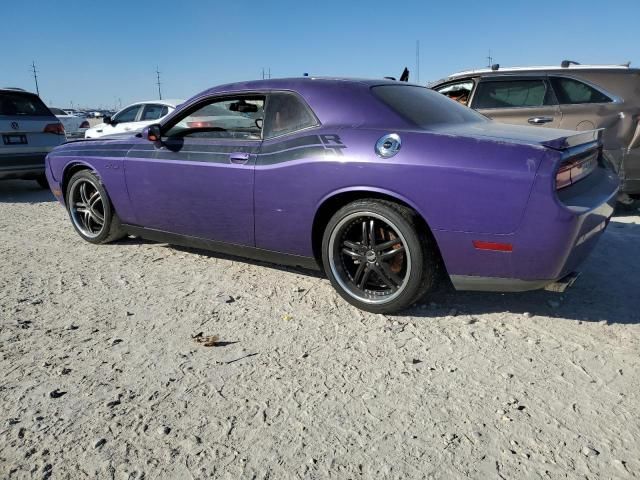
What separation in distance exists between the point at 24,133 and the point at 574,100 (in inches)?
299

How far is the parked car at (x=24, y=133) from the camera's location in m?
7.49

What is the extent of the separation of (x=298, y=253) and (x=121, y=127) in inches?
365

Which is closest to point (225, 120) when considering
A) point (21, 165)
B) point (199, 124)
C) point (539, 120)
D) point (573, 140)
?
point (199, 124)

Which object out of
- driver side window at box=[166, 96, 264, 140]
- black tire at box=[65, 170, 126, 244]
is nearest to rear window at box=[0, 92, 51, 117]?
black tire at box=[65, 170, 126, 244]

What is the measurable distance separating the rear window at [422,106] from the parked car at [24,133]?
21.0 ft

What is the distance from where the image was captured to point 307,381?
2479 millimetres

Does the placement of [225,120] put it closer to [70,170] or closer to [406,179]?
[406,179]

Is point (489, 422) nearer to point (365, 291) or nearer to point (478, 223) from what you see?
point (478, 223)

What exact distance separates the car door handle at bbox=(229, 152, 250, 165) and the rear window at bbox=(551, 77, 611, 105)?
405 cm

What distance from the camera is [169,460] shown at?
1.95 m

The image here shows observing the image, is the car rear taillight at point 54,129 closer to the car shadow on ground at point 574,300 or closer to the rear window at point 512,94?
the car shadow on ground at point 574,300

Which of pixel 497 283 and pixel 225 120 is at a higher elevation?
pixel 225 120

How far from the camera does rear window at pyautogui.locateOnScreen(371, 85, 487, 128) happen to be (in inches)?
127

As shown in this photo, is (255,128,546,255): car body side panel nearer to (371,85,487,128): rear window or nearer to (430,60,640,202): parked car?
(371,85,487,128): rear window
